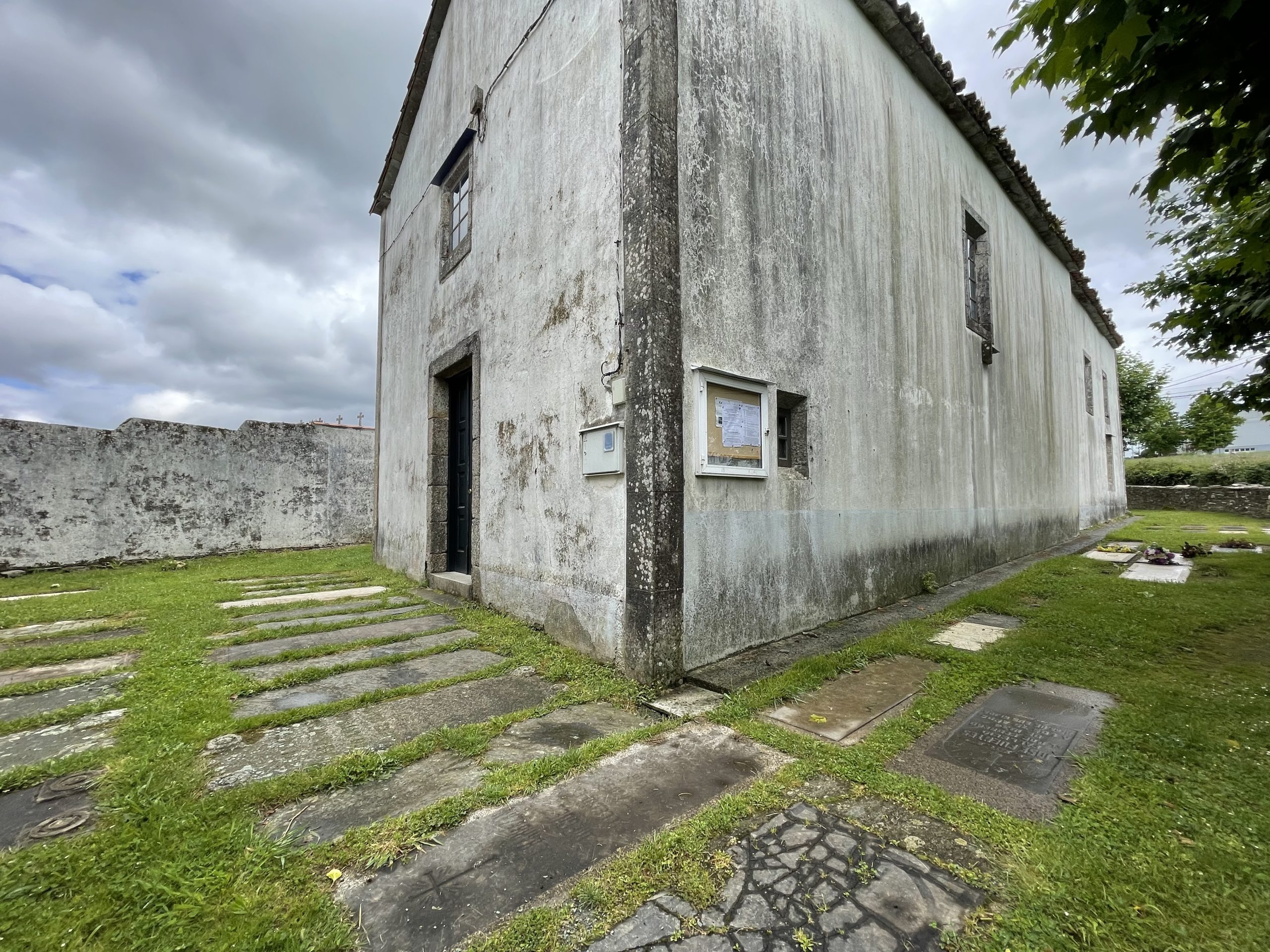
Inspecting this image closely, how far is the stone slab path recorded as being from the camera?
331 cm

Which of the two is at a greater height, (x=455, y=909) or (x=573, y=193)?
(x=573, y=193)

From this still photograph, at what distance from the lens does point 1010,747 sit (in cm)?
239

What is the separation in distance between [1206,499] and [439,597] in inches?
1011

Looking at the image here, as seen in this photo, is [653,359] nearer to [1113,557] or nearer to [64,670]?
[64,670]

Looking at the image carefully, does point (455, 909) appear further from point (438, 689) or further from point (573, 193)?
point (573, 193)

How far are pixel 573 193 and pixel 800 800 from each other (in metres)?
4.16

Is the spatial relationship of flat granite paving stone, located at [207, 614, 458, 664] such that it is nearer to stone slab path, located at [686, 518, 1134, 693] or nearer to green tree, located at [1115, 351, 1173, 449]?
stone slab path, located at [686, 518, 1134, 693]

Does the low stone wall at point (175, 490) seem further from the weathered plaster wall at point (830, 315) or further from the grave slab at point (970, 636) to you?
the grave slab at point (970, 636)

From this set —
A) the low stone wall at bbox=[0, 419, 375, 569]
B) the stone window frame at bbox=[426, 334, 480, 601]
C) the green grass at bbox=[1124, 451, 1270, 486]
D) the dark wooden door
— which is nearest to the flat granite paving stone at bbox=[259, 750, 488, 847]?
the dark wooden door

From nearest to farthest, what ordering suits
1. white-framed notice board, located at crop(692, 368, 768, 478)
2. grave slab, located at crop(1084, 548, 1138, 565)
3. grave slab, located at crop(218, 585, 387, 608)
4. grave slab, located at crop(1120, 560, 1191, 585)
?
white-framed notice board, located at crop(692, 368, 768, 478), grave slab, located at crop(218, 585, 387, 608), grave slab, located at crop(1120, 560, 1191, 585), grave slab, located at crop(1084, 548, 1138, 565)

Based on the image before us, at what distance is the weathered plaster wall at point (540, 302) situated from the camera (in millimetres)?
3699

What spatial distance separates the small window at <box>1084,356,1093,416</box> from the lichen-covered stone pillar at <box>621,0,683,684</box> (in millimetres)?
15735

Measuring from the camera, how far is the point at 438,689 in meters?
3.16

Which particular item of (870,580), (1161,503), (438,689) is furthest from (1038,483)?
(1161,503)
